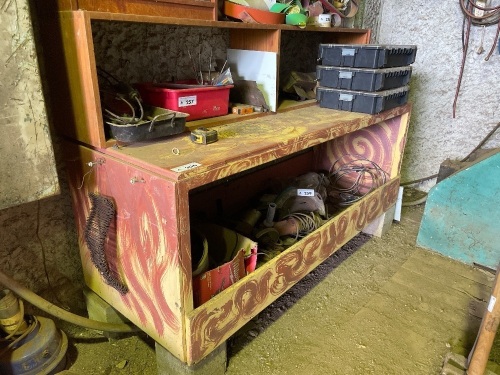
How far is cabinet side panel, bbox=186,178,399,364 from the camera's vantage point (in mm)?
1232

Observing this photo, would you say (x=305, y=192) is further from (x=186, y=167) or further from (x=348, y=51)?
(x=186, y=167)

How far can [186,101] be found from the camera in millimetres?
1475

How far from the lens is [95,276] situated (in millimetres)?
1523

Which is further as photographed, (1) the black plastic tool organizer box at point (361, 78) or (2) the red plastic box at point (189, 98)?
(1) the black plastic tool organizer box at point (361, 78)

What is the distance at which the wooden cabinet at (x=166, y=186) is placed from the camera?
1094mm

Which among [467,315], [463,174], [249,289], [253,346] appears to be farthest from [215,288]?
[463,174]

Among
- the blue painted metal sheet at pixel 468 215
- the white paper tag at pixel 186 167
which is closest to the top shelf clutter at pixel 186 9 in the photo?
the white paper tag at pixel 186 167

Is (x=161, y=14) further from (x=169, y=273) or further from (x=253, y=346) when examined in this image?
(x=253, y=346)

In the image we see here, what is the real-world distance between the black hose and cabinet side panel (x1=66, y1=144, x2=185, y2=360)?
0.09 meters

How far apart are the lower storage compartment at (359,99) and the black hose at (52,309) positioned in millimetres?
1407

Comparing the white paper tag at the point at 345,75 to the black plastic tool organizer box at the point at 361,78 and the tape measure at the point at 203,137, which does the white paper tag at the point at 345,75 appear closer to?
the black plastic tool organizer box at the point at 361,78

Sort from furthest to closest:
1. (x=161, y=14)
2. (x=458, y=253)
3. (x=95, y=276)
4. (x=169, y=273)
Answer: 1. (x=458, y=253)
2. (x=95, y=276)
3. (x=161, y=14)
4. (x=169, y=273)

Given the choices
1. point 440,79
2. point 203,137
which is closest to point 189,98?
point 203,137

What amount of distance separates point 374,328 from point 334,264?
1.68 feet
